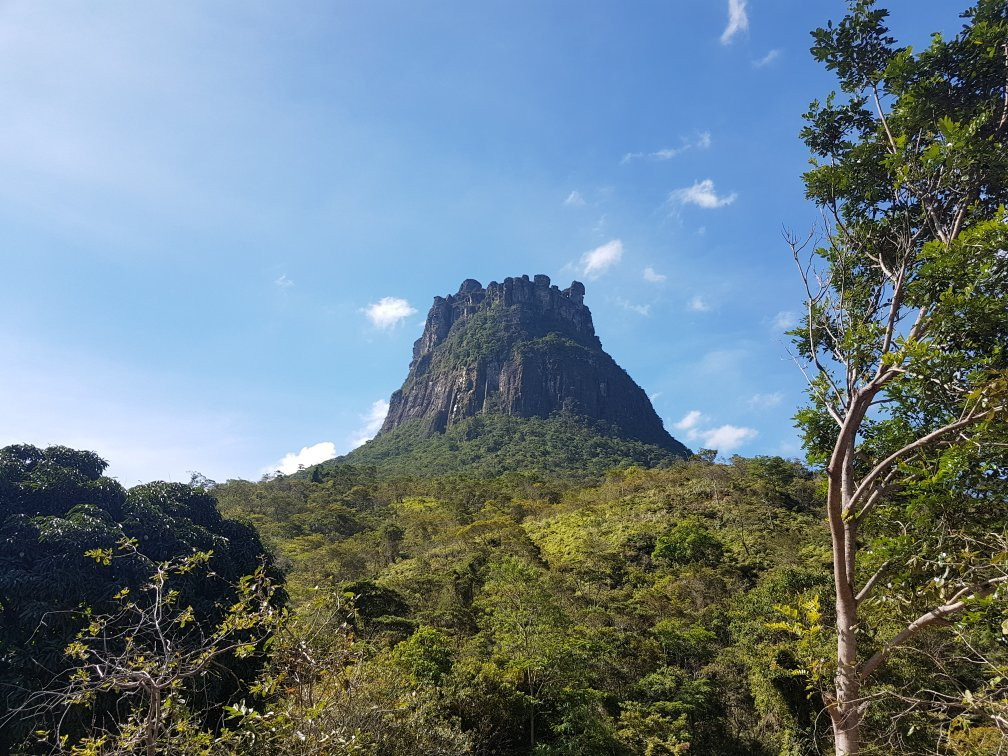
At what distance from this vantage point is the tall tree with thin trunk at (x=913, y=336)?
3805mm

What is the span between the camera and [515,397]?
337ft

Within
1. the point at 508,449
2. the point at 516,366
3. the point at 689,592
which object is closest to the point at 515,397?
the point at 516,366

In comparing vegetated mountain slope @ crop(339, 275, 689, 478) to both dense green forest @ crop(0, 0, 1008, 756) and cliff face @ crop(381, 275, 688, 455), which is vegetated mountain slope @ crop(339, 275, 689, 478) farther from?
dense green forest @ crop(0, 0, 1008, 756)

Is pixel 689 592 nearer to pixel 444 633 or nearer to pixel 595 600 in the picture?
pixel 595 600

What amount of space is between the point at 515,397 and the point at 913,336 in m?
98.3

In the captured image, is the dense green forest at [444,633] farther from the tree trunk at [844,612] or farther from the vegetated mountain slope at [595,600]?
the tree trunk at [844,612]

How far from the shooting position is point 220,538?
11.0 meters

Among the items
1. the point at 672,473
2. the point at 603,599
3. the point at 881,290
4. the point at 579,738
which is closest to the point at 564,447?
the point at 672,473

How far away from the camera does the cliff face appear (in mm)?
104750

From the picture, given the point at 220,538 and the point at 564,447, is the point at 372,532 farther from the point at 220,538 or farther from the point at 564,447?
the point at 564,447

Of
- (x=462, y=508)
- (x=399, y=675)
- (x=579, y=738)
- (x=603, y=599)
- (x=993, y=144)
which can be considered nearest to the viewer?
(x=993, y=144)

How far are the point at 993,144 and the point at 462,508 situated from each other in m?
37.5

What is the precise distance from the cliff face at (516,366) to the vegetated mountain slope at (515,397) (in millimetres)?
246

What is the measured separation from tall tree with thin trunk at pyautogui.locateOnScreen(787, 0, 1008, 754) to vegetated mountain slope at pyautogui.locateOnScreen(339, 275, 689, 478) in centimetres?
5816
